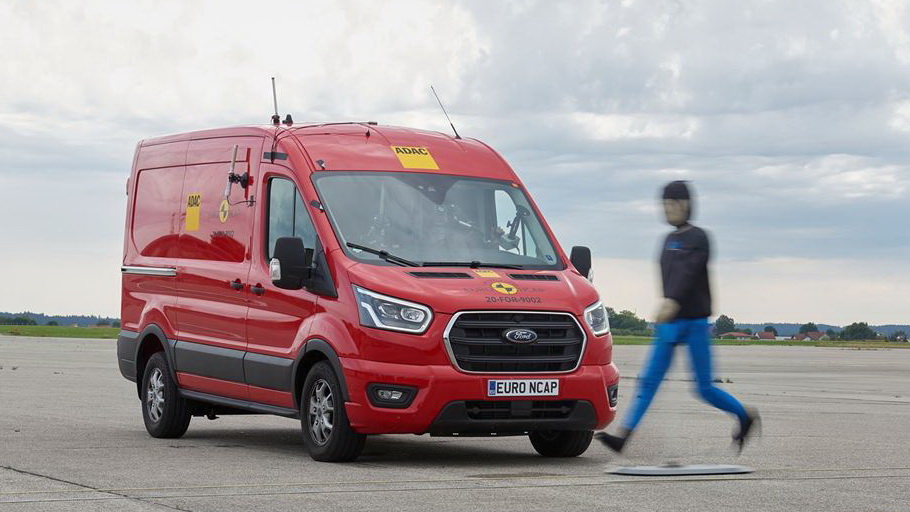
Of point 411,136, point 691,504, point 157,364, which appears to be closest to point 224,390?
point 157,364

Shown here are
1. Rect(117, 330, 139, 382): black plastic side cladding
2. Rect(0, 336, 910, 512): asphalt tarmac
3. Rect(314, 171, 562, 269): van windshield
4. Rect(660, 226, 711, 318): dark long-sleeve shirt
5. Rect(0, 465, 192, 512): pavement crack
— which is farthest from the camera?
Rect(117, 330, 139, 382): black plastic side cladding

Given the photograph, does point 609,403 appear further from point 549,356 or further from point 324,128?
point 324,128

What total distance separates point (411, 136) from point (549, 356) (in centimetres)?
265

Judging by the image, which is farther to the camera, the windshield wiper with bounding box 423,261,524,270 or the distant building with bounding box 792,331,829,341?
the distant building with bounding box 792,331,829,341

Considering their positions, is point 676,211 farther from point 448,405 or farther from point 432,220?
point 432,220

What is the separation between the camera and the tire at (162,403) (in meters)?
14.0

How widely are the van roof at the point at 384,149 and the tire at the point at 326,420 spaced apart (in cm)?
172

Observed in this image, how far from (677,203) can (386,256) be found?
2267mm

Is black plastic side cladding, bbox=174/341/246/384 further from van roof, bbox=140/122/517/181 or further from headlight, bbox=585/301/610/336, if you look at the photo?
headlight, bbox=585/301/610/336

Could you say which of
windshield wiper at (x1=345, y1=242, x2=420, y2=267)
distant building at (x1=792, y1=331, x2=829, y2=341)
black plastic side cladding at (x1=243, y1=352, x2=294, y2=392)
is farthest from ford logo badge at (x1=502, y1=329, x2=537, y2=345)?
distant building at (x1=792, y1=331, x2=829, y2=341)

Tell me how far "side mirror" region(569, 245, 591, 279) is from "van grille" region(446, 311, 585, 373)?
110 centimetres

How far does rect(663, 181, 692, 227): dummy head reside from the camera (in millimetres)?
10516

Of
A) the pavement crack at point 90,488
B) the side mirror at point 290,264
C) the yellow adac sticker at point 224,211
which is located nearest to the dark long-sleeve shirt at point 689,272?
the side mirror at point 290,264

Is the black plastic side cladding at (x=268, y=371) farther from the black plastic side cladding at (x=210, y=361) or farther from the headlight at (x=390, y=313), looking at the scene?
the headlight at (x=390, y=313)
